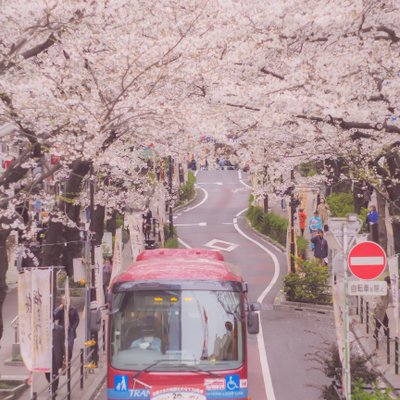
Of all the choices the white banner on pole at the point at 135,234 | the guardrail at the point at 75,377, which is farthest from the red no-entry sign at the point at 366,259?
the white banner on pole at the point at 135,234

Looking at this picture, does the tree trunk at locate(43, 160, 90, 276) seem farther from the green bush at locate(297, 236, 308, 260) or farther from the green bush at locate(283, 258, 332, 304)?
the green bush at locate(297, 236, 308, 260)

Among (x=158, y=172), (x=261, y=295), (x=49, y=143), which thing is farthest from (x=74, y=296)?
(x=158, y=172)

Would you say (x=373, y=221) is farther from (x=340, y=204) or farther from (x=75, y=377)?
Answer: (x=75, y=377)

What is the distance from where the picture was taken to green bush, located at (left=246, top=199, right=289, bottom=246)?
40.6 metres

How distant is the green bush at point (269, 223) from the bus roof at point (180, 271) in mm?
25438

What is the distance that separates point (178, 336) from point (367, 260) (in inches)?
126

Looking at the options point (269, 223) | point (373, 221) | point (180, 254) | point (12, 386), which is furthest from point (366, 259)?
point (269, 223)

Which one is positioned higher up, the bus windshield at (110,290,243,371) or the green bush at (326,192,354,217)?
the green bush at (326,192,354,217)

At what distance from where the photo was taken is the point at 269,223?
42.9 m

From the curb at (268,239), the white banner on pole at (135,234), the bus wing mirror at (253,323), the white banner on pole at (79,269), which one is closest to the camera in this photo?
the bus wing mirror at (253,323)

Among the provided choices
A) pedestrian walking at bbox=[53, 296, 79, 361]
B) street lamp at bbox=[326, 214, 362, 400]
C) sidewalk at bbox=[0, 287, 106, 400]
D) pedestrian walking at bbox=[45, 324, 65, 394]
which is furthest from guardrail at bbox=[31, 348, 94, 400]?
street lamp at bbox=[326, 214, 362, 400]

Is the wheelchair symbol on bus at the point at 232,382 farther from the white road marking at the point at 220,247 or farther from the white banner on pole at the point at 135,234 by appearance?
the white road marking at the point at 220,247

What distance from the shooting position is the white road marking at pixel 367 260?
1277cm

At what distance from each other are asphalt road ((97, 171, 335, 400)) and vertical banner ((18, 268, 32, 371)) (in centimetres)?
281
